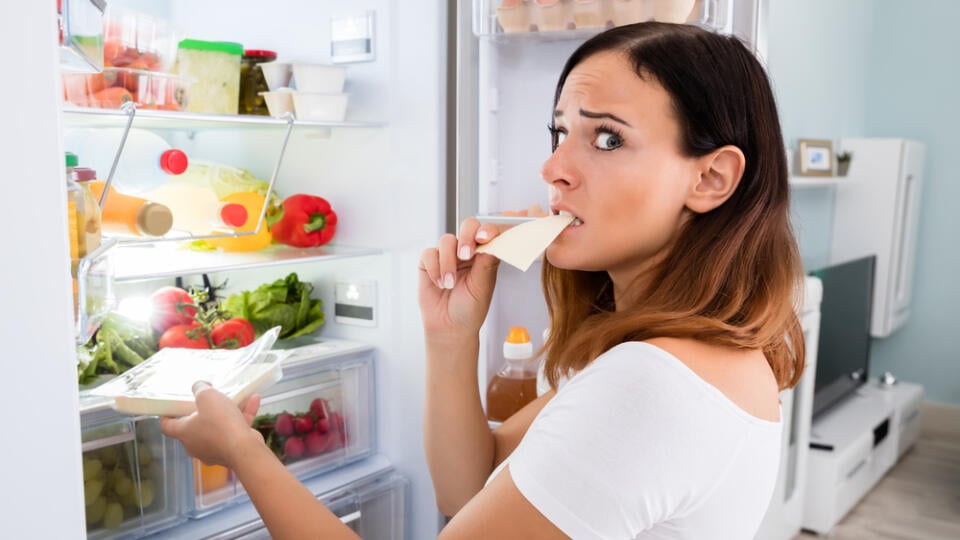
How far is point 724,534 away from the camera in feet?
2.65

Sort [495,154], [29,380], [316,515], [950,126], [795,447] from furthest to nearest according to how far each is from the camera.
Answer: [950,126] < [795,447] < [495,154] < [316,515] < [29,380]

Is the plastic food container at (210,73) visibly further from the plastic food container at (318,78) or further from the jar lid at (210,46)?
the plastic food container at (318,78)

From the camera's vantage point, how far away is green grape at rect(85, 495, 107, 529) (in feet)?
4.15

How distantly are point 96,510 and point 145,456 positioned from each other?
110mm

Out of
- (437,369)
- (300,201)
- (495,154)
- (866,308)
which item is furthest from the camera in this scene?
(866,308)

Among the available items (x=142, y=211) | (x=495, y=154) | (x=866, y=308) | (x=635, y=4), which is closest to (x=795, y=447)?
(x=866, y=308)

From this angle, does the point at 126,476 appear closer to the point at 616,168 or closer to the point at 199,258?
the point at 199,258

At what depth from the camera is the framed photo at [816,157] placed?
3164 mm

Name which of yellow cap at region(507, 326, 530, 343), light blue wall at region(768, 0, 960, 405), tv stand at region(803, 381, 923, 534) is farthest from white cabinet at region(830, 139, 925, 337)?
yellow cap at region(507, 326, 530, 343)

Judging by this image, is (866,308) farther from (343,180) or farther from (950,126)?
(343,180)

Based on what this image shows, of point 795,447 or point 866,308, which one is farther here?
point 866,308

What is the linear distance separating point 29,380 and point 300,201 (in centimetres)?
99

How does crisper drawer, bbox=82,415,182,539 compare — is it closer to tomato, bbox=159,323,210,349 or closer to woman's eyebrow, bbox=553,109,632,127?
tomato, bbox=159,323,210,349

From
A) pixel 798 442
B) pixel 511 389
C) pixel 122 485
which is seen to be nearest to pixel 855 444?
pixel 798 442
